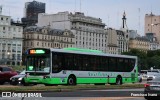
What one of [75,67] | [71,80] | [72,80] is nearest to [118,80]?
[75,67]

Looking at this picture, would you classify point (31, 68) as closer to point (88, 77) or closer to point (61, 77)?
point (61, 77)

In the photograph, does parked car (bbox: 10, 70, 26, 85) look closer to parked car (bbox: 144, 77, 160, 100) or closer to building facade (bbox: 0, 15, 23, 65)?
parked car (bbox: 144, 77, 160, 100)

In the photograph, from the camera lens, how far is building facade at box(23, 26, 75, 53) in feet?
545

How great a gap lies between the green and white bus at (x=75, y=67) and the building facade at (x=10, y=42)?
378 ft

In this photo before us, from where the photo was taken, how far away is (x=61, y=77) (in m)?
37.3

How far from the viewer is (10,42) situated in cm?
16525

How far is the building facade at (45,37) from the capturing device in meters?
Result: 166

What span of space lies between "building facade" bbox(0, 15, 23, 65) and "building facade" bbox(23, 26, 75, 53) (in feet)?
12.5

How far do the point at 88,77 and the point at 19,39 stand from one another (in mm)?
127930

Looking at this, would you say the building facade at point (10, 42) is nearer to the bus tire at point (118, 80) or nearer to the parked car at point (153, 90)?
the bus tire at point (118, 80)

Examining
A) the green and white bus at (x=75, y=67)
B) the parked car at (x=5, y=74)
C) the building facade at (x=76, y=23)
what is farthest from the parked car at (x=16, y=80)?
the building facade at (x=76, y=23)

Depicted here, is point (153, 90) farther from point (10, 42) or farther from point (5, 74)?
point (10, 42)

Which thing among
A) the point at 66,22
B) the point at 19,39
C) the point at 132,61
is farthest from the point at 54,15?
the point at 132,61

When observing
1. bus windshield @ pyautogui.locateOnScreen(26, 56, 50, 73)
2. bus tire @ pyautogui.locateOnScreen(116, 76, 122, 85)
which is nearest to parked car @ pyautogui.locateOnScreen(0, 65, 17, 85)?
bus windshield @ pyautogui.locateOnScreen(26, 56, 50, 73)
